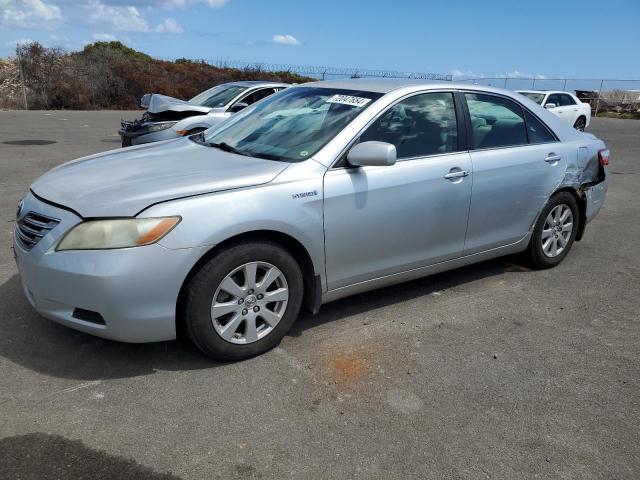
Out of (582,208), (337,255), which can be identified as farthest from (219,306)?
(582,208)

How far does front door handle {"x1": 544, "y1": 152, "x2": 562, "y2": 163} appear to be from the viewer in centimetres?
477

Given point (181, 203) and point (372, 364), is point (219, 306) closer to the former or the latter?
point (181, 203)

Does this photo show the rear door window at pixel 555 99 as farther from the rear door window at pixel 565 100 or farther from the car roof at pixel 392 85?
the car roof at pixel 392 85

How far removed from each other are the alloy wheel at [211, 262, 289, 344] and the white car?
644 inches

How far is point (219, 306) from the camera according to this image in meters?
3.25

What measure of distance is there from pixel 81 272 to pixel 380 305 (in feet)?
7.30

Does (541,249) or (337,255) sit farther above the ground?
(337,255)

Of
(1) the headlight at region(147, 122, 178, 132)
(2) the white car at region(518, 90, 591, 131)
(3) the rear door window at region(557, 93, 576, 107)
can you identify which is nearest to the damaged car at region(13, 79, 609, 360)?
(1) the headlight at region(147, 122, 178, 132)

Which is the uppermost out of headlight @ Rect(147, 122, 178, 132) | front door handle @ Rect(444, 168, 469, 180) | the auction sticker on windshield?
the auction sticker on windshield

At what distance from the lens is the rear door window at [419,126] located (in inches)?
153

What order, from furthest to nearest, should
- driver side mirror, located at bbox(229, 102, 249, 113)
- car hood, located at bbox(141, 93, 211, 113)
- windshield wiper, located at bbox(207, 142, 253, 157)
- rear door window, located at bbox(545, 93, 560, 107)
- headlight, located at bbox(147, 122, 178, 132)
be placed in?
rear door window, located at bbox(545, 93, 560, 107)
driver side mirror, located at bbox(229, 102, 249, 113)
car hood, located at bbox(141, 93, 211, 113)
headlight, located at bbox(147, 122, 178, 132)
windshield wiper, located at bbox(207, 142, 253, 157)

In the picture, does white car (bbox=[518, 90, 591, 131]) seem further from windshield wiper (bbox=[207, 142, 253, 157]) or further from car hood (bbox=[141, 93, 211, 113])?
windshield wiper (bbox=[207, 142, 253, 157])

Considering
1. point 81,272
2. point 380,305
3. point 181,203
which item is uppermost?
point 181,203

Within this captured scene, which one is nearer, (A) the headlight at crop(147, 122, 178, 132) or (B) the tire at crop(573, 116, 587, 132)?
(A) the headlight at crop(147, 122, 178, 132)
